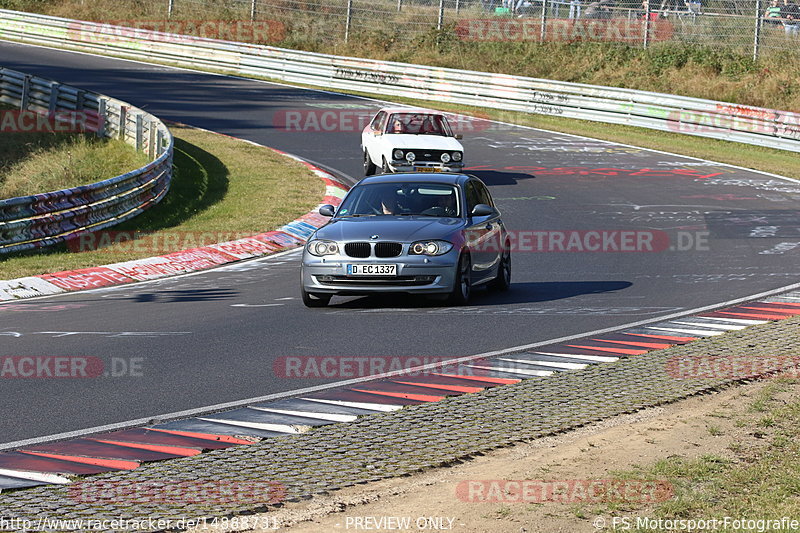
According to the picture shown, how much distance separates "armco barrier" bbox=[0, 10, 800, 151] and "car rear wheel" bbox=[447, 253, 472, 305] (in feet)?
68.1

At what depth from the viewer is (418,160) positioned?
23.1 meters

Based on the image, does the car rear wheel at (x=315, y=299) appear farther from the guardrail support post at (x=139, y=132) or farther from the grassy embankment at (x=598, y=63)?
the grassy embankment at (x=598, y=63)

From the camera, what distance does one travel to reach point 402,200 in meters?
14.4

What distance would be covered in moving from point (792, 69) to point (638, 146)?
994cm

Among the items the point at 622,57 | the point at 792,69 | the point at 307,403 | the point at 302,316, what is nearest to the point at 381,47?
the point at 622,57

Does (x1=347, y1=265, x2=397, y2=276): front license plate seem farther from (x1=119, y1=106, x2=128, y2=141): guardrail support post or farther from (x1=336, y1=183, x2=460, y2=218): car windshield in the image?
(x1=119, y1=106, x2=128, y2=141): guardrail support post

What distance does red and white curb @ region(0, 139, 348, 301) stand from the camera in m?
15.0

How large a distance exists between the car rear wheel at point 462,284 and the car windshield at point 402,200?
0.88 meters

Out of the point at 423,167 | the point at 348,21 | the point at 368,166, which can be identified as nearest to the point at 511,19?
the point at 348,21

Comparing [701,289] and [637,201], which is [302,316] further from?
[637,201]

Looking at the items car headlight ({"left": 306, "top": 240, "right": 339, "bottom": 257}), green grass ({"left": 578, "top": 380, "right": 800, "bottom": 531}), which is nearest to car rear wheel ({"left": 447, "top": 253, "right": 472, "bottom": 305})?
car headlight ({"left": 306, "top": 240, "right": 339, "bottom": 257})

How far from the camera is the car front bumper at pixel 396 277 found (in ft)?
42.9

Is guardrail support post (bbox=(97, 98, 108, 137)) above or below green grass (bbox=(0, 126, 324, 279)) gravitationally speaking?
above

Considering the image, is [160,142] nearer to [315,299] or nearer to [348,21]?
[315,299]
